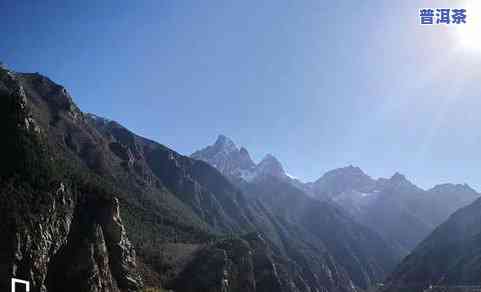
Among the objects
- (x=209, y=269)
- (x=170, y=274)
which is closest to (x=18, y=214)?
(x=170, y=274)

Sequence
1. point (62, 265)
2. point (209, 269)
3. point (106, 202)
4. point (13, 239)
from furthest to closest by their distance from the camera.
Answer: point (209, 269) < point (106, 202) < point (62, 265) < point (13, 239)

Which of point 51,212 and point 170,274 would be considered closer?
point 51,212

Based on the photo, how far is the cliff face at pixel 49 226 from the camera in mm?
107750

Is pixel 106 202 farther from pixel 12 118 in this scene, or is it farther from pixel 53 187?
pixel 12 118

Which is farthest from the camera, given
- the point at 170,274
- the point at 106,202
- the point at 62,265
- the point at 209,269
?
the point at 209,269

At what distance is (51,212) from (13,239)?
42.1ft

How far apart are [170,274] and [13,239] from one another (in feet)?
230

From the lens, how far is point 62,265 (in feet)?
383

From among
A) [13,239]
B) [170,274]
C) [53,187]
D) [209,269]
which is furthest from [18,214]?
[209,269]

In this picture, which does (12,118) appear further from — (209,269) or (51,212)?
(209,269)

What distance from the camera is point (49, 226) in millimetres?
116375

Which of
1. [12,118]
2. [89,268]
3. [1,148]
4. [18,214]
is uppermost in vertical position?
[12,118]

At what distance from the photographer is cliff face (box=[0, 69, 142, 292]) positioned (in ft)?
354

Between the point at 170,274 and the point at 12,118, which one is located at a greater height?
the point at 12,118
